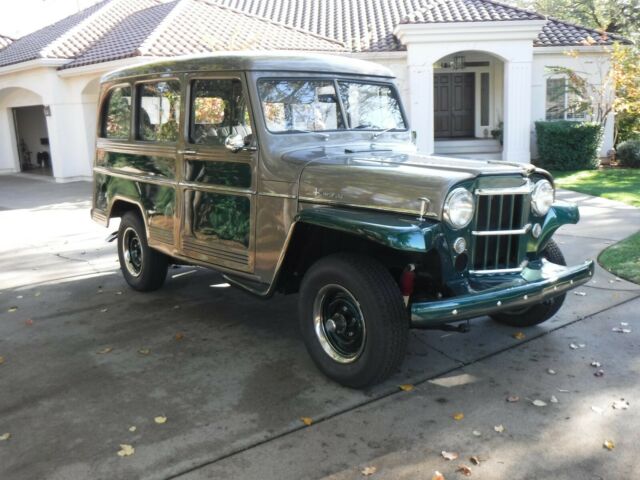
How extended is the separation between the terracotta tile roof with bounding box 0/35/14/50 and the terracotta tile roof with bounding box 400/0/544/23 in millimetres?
15487

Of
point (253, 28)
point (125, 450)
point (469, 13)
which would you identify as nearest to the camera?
point (125, 450)

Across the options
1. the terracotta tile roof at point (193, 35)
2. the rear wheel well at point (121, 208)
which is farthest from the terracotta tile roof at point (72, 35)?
the rear wheel well at point (121, 208)

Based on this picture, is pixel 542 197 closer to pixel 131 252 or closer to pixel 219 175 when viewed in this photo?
pixel 219 175

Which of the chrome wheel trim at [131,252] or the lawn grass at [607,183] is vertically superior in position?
the chrome wheel trim at [131,252]

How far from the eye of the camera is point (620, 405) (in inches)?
146

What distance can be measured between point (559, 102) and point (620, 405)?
15.3 metres

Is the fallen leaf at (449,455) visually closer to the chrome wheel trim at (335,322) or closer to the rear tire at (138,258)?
the chrome wheel trim at (335,322)

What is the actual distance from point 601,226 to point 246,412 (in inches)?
269

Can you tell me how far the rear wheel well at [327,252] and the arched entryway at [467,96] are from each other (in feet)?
46.6

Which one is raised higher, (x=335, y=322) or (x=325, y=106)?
(x=325, y=106)

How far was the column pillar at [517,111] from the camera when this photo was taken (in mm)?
15883

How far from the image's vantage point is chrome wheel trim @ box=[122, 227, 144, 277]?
643cm

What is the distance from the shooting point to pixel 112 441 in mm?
3510

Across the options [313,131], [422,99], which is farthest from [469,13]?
[313,131]
